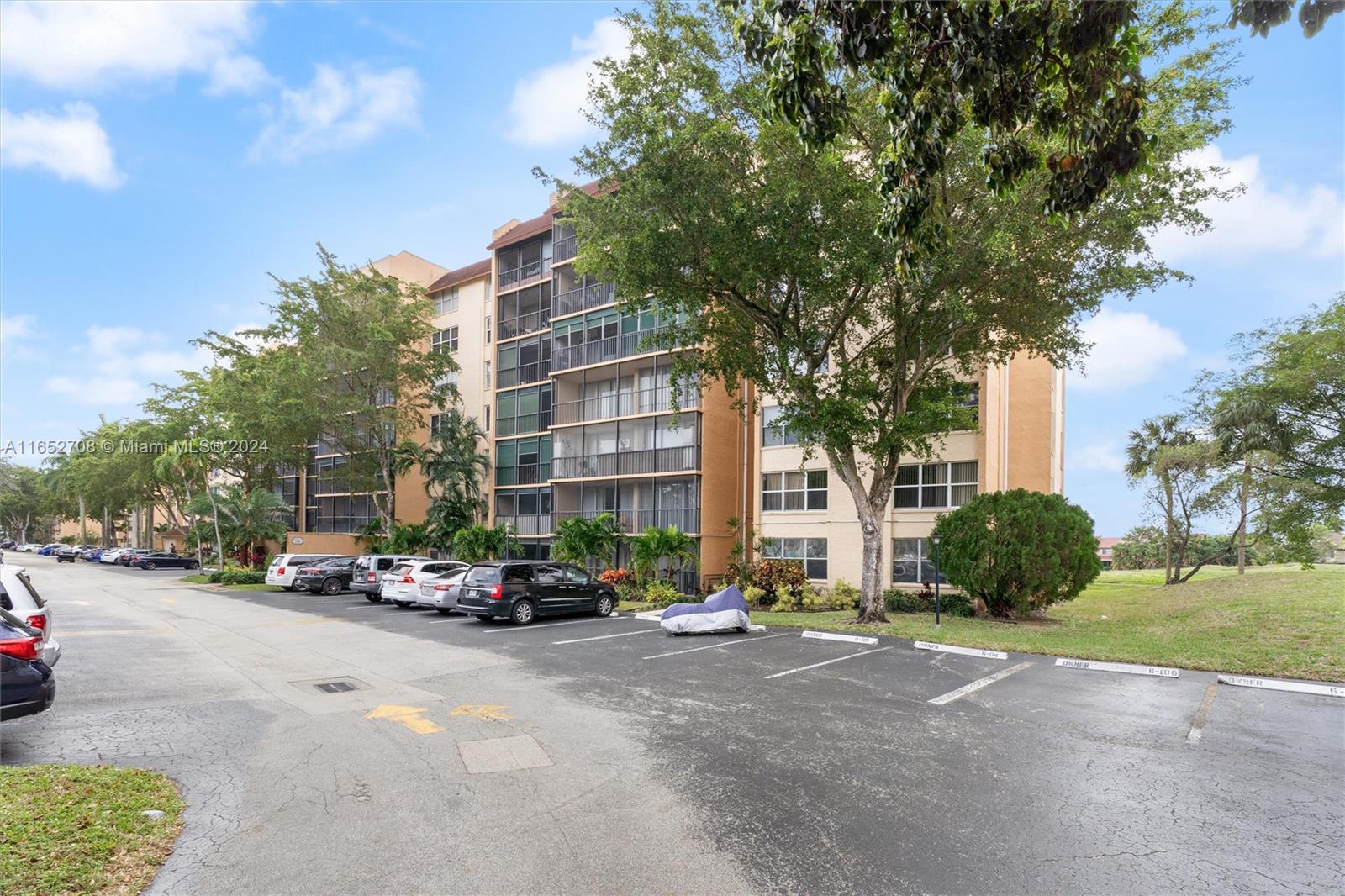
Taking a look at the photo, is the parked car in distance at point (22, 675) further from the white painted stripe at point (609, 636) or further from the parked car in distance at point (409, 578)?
the parked car in distance at point (409, 578)

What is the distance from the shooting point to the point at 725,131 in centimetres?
1556

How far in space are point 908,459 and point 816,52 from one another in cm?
2093

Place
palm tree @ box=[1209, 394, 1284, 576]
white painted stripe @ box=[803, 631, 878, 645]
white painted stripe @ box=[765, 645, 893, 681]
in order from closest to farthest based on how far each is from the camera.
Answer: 1. white painted stripe @ box=[765, 645, 893, 681]
2. white painted stripe @ box=[803, 631, 878, 645]
3. palm tree @ box=[1209, 394, 1284, 576]

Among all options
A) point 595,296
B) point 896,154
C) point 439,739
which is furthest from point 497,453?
point 896,154

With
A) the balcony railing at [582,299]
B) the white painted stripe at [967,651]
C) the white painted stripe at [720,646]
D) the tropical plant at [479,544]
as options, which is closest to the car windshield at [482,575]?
the white painted stripe at [720,646]

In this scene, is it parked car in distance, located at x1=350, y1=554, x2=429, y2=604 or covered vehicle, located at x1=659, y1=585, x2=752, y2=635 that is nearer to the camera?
covered vehicle, located at x1=659, y1=585, x2=752, y2=635

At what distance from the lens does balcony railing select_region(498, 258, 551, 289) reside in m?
37.0

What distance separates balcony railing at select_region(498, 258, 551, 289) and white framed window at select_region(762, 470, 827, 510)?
16.7 metres

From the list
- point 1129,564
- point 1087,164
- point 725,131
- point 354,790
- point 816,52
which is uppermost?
point 725,131

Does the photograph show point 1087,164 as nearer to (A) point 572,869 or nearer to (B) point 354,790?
(A) point 572,869

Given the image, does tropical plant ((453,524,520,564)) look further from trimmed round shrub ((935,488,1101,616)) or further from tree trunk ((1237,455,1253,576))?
tree trunk ((1237,455,1253,576))

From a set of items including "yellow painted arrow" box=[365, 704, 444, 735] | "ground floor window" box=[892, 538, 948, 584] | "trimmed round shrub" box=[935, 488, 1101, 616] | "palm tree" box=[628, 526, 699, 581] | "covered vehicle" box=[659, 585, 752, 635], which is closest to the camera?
"yellow painted arrow" box=[365, 704, 444, 735]

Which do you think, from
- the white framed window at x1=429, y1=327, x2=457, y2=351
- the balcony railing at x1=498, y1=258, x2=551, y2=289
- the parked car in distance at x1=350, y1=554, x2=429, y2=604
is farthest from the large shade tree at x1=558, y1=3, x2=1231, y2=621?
the white framed window at x1=429, y1=327, x2=457, y2=351

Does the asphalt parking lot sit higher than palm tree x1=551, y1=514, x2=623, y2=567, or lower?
lower
